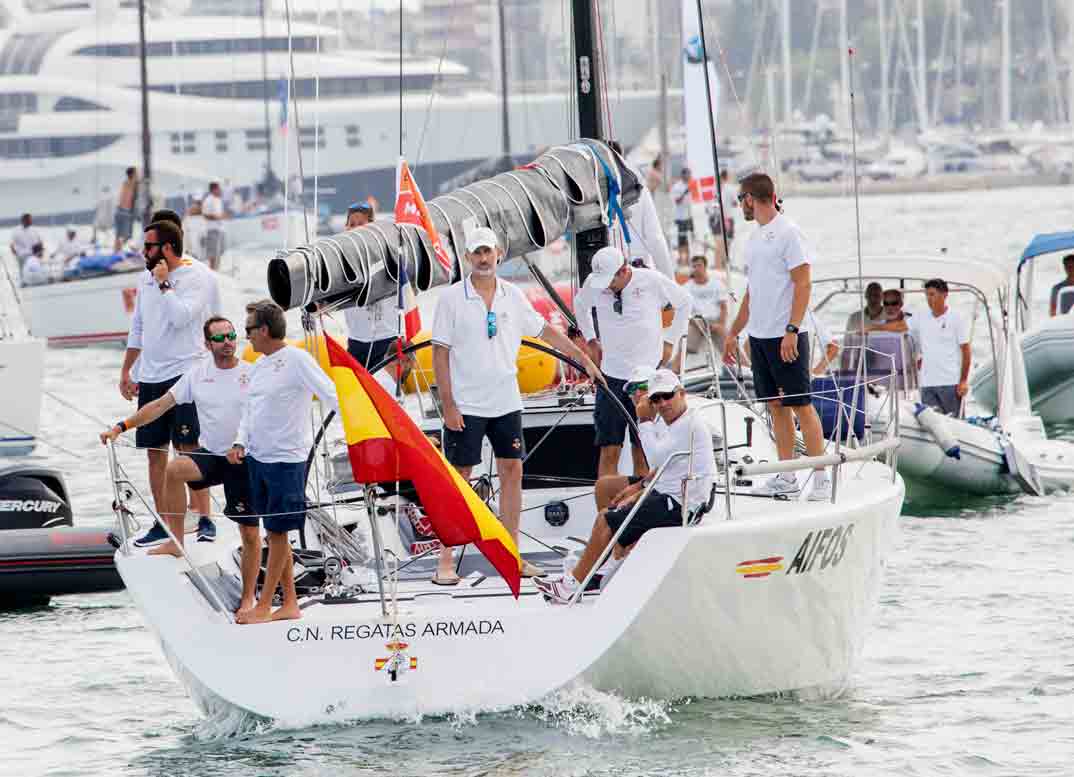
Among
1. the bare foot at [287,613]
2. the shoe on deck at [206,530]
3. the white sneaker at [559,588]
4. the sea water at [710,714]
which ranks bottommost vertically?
the sea water at [710,714]

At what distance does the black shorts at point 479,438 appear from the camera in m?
9.07

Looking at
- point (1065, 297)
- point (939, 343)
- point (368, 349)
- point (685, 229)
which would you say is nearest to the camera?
point (368, 349)

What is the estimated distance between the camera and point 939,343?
15719mm

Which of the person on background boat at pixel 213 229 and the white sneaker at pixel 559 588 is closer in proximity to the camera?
the white sneaker at pixel 559 588

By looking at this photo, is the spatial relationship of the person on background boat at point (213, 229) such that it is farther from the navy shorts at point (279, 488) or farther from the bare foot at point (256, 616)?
the bare foot at point (256, 616)

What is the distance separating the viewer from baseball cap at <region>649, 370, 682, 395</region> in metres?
Result: 8.47

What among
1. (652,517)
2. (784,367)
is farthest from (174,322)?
(784,367)

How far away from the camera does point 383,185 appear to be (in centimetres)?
7988

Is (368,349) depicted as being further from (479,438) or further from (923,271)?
(923,271)

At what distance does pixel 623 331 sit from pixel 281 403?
Result: 2.19 metres

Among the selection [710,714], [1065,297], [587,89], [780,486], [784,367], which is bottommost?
[710,714]

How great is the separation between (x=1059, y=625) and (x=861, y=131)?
74821 millimetres

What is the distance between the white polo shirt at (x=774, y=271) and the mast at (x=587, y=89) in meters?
1.39

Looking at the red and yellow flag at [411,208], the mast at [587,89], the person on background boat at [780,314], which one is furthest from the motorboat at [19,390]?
the person on background boat at [780,314]
